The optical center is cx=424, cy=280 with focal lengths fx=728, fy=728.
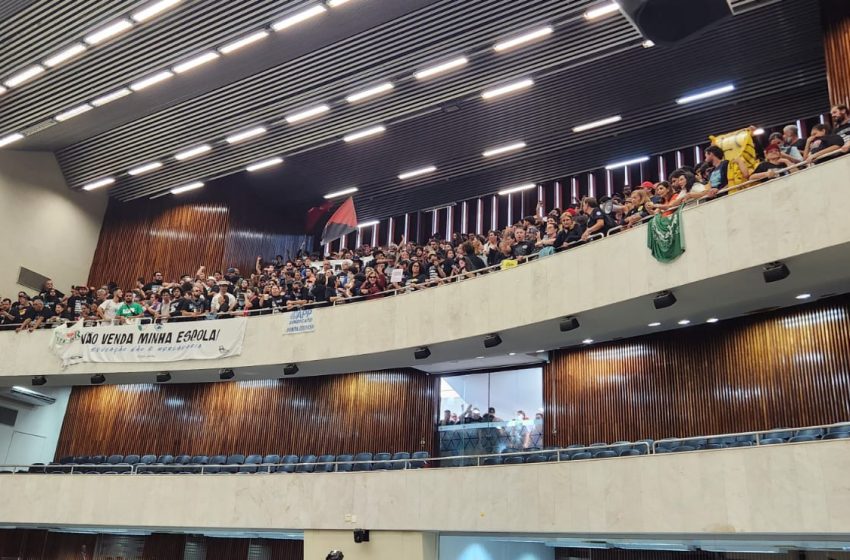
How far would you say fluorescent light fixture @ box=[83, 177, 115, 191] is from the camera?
770 inches

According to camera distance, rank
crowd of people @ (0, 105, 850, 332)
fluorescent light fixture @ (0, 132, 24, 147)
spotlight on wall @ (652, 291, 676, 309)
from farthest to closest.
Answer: fluorescent light fixture @ (0, 132, 24, 147), spotlight on wall @ (652, 291, 676, 309), crowd of people @ (0, 105, 850, 332)

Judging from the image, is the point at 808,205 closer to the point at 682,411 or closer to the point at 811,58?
the point at 682,411

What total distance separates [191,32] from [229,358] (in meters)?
6.64

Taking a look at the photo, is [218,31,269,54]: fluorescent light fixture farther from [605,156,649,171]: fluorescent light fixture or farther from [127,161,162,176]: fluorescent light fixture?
[605,156,649,171]: fluorescent light fixture

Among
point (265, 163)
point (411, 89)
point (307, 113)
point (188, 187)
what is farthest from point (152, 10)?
point (188, 187)

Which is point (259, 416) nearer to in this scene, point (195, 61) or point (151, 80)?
point (151, 80)

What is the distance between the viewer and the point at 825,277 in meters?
9.90

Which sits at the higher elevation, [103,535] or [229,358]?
[229,358]

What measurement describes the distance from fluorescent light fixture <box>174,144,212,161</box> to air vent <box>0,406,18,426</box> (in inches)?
306

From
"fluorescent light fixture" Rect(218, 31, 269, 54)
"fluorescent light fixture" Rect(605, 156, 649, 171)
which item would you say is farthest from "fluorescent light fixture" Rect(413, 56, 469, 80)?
"fluorescent light fixture" Rect(605, 156, 649, 171)

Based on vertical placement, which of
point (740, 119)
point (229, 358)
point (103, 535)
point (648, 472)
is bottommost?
point (103, 535)

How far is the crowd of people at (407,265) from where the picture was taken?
996 cm

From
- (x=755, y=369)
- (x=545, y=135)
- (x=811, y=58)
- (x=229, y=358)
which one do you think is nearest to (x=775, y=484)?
(x=755, y=369)

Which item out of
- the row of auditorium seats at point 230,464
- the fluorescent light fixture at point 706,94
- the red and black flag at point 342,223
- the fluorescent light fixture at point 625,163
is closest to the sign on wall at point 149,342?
the row of auditorium seats at point 230,464
